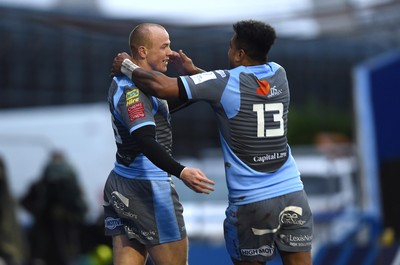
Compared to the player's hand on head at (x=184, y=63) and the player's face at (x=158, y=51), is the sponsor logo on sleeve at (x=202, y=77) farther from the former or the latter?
the player's hand on head at (x=184, y=63)

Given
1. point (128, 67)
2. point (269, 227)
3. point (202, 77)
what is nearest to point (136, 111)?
point (128, 67)

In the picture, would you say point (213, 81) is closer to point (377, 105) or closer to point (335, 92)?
point (377, 105)

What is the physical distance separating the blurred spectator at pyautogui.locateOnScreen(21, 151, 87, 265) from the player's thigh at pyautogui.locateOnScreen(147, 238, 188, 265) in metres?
10.1

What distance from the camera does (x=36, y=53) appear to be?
3838 centimetres

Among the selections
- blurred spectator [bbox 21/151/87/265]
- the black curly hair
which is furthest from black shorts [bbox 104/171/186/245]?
blurred spectator [bbox 21/151/87/265]

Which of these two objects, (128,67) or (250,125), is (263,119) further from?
(128,67)

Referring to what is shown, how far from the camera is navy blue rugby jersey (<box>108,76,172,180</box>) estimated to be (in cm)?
684

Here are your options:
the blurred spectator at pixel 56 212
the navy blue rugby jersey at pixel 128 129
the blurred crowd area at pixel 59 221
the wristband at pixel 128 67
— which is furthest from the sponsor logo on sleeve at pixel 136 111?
the blurred spectator at pixel 56 212

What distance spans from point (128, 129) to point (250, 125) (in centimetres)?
74

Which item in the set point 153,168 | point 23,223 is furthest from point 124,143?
point 23,223

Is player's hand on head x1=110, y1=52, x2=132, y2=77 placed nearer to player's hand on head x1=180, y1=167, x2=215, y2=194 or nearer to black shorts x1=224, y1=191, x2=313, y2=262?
player's hand on head x1=180, y1=167, x2=215, y2=194

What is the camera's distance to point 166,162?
21.5 ft

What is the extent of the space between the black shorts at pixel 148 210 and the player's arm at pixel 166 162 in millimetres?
390

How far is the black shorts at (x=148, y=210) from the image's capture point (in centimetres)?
695
